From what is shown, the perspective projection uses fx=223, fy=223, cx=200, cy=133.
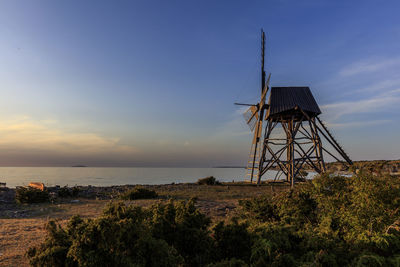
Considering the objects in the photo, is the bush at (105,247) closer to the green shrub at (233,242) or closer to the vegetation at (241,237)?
the vegetation at (241,237)

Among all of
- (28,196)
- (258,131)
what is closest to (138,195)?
(28,196)

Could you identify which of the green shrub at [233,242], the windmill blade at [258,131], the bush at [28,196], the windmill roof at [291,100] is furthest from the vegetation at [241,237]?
the windmill blade at [258,131]

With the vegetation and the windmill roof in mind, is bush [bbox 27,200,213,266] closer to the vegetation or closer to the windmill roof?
the vegetation

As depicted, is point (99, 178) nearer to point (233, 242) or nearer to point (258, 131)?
point (258, 131)

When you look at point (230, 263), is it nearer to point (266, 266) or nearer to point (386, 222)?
point (266, 266)

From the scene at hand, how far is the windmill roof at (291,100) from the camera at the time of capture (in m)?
21.7

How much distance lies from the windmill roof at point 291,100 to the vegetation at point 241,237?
1730 centimetres

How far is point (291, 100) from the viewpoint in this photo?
22047 mm

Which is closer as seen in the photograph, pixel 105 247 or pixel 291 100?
pixel 105 247

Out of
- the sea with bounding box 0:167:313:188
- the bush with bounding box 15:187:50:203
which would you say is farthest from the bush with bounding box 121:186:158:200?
the sea with bounding box 0:167:313:188

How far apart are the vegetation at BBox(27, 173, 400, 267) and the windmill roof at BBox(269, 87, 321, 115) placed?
56.8 ft

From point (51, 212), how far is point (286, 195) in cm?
1071

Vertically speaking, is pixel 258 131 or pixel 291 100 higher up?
pixel 291 100

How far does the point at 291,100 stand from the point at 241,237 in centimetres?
2026
